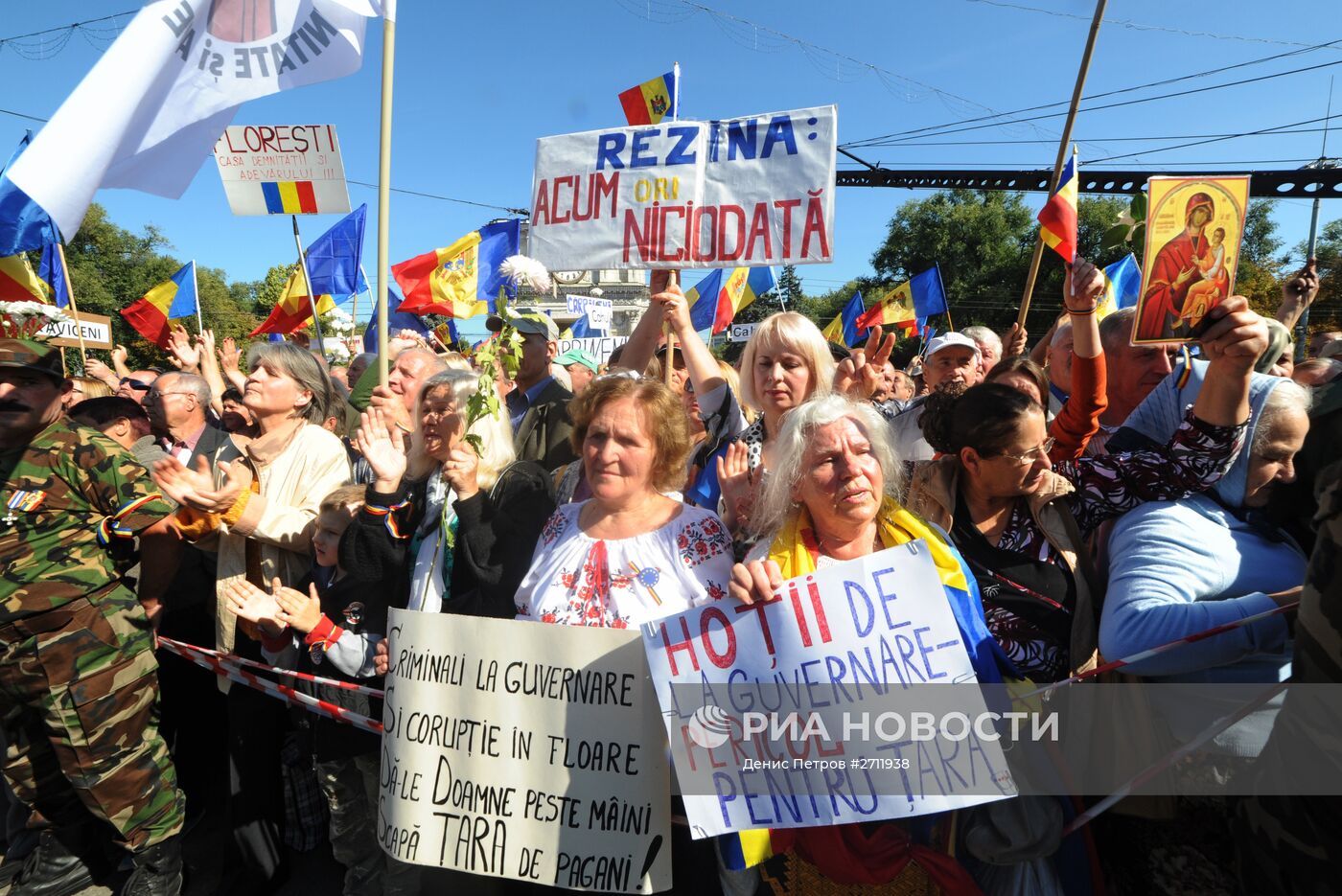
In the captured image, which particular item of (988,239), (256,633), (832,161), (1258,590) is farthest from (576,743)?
(988,239)

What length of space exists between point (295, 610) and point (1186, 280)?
9.68 ft

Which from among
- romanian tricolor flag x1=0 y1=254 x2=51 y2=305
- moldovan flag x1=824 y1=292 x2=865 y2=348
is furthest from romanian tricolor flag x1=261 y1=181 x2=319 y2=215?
moldovan flag x1=824 y1=292 x2=865 y2=348

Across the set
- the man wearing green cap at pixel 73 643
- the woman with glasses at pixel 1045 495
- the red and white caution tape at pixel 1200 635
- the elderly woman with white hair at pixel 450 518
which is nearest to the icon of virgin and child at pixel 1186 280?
the woman with glasses at pixel 1045 495

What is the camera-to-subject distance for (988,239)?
34.8 metres

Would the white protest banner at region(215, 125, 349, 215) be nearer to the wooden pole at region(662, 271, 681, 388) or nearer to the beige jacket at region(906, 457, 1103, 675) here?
the wooden pole at region(662, 271, 681, 388)

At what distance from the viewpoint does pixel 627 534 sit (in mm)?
2293

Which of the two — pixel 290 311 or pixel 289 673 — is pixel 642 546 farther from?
pixel 290 311

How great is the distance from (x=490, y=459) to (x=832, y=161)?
1901 mm

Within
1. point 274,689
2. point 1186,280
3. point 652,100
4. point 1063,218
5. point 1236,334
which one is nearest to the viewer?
point 1236,334

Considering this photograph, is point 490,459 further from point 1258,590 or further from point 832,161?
point 1258,590

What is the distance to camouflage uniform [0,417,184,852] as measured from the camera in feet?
9.27

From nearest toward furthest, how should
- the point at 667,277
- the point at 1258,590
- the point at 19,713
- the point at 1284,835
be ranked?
the point at 1284,835
the point at 1258,590
the point at 19,713
the point at 667,277

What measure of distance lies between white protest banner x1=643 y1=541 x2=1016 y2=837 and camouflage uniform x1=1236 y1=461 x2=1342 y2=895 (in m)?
0.50

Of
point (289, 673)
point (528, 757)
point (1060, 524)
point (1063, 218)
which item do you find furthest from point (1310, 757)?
point (289, 673)
